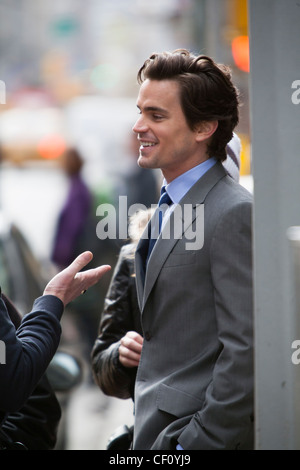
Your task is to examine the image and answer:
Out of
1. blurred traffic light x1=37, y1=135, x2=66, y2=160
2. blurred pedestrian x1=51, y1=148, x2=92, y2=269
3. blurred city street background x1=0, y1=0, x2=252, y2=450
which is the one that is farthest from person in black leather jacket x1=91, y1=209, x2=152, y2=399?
blurred traffic light x1=37, y1=135, x2=66, y2=160

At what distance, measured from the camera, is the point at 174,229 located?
2508 mm

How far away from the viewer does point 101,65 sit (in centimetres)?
2195

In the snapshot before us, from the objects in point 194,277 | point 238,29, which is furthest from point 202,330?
point 238,29

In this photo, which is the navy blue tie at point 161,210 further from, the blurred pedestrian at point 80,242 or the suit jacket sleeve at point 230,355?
Result: the blurred pedestrian at point 80,242

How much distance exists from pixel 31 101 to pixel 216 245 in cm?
1787

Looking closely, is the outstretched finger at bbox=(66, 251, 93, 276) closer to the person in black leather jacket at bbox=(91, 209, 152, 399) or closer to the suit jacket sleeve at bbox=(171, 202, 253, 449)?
the suit jacket sleeve at bbox=(171, 202, 253, 449)

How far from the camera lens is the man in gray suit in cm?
228

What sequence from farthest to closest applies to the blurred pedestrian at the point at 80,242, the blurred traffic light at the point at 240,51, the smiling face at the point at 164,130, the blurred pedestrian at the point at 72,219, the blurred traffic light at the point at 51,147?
the blurred traffic light at the point at 51,147 → the blurred traffic light at the point at 240,51 → the blurred pedestrian at the point at 72,219 → the blurred pedestrian at the point at 80,242 → the smiling face at the point at 164,130

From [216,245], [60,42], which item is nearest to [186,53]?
[216,245]

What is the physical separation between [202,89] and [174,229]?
0.44m

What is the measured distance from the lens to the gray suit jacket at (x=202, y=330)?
2.27 meters

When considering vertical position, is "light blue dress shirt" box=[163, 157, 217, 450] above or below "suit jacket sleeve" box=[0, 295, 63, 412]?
above

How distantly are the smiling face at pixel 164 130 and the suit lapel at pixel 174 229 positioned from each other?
105 mm

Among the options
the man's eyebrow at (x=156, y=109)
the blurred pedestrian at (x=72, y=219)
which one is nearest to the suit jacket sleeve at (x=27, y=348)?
the man's eyebrow at (x=156, y=109)
